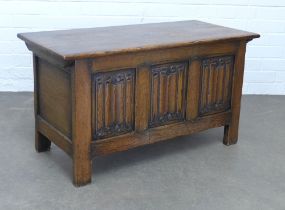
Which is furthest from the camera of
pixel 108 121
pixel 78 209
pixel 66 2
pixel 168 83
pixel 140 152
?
pixel 66 2

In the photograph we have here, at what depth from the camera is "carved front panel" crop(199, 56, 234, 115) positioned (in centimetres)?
308

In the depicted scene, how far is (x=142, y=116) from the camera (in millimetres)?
2867

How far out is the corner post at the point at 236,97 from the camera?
3184mm

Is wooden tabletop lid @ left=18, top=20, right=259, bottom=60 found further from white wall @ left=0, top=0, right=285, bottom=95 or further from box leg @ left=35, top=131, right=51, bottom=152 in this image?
white wall @ left=0, top=0, right=285, bottom=95

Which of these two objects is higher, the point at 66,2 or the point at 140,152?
the point at 66,2

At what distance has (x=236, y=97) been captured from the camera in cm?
326

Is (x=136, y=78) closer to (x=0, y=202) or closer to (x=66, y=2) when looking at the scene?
(x=0, y=202)

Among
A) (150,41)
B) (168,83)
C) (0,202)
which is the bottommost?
(0,202)

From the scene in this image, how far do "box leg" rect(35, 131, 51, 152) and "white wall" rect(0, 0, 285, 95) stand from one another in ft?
4.15

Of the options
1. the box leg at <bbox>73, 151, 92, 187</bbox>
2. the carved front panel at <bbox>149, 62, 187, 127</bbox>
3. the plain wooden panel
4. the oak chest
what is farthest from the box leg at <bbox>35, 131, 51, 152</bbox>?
the carved front panel at <bbox>149, 62, 187, 127</bbox>

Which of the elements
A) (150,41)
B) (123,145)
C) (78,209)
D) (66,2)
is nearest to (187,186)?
(123,145)

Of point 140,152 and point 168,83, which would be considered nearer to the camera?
point 168,83

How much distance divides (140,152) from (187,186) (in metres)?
0.53

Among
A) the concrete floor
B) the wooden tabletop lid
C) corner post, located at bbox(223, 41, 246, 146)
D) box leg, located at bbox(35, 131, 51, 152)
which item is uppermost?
the wooden tabletop lid
